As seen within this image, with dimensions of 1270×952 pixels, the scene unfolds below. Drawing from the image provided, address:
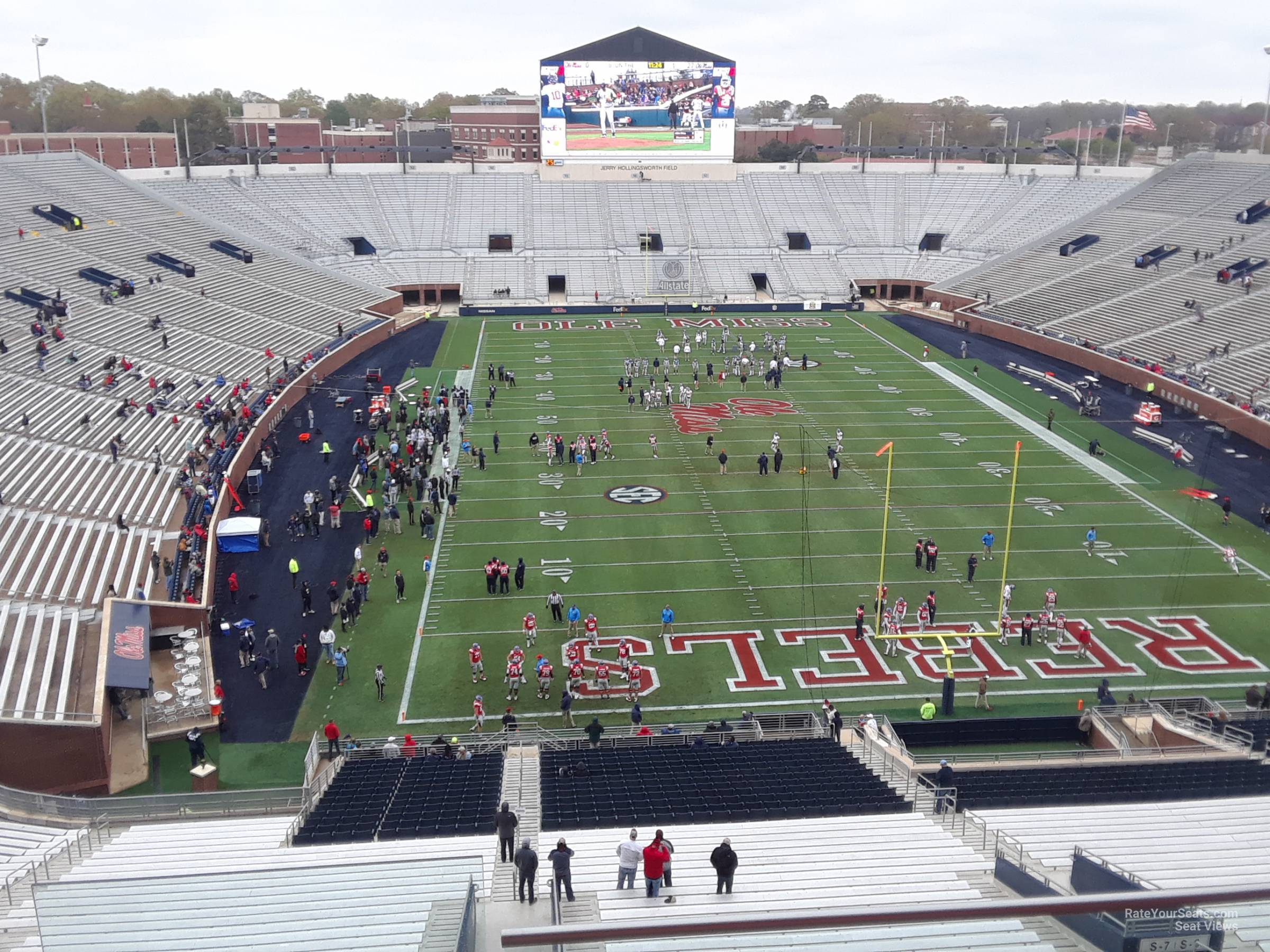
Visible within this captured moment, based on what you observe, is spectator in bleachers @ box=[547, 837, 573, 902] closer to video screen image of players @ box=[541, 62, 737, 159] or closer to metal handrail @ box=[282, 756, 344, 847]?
metal handrail @ box=[282, 756, 344, 847]

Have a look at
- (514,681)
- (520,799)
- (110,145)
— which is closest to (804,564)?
(514,681)

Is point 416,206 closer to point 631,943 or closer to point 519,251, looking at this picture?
point 519,251

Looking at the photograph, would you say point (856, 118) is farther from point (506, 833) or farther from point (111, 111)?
point (506, 833)

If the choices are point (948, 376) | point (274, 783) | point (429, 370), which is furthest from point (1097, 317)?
point (274, 783)

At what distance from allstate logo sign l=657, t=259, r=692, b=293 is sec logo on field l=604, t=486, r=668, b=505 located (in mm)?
31979

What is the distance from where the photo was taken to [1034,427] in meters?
34.0

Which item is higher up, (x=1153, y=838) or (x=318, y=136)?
(x=318, y=136)

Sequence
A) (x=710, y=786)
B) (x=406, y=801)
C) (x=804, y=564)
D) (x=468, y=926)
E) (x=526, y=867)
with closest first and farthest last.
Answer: (x=468, y=926) < (x=526, y=867) < (x=406, y=801) < (x=710, y=786) < (x=804, y=564)

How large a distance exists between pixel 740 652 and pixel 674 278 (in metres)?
42.3

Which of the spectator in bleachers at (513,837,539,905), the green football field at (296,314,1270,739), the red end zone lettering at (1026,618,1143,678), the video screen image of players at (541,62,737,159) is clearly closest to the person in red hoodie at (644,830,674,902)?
the spectator in bleachers at (513,837,539,905)

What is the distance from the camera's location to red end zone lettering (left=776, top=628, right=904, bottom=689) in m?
19.0

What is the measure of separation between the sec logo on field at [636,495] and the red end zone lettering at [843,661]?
294 inches

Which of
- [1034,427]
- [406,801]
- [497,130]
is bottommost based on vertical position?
[406,801]

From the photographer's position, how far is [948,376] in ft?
134
